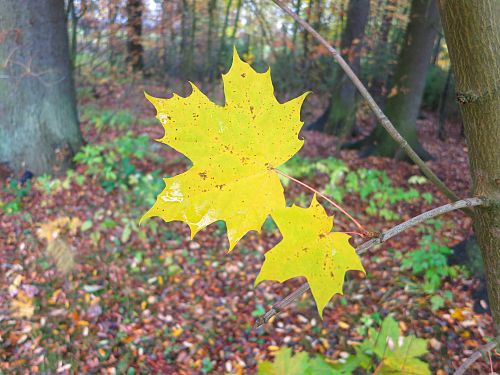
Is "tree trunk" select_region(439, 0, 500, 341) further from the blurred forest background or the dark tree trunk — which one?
the dark tree trunk

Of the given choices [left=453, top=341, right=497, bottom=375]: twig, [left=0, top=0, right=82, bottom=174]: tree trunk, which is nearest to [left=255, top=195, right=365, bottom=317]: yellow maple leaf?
[left=453, top=341, right=497, bottom=375]: twig

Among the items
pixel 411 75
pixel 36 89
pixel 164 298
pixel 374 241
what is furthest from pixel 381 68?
pixel 374 241

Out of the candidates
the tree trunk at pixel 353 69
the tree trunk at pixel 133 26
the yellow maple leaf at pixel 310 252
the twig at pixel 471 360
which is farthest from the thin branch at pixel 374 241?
the tree trunk at pixel 133 26

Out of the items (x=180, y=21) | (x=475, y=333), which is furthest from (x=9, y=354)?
(x=180, y=21)

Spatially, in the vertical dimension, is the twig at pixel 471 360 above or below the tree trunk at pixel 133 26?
above

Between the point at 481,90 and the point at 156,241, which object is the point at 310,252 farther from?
the point at 156,241

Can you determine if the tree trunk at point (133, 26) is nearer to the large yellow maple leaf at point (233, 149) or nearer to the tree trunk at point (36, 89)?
the tree trunk at point (36, 89)

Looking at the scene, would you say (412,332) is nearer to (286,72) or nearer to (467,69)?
(467,69)
